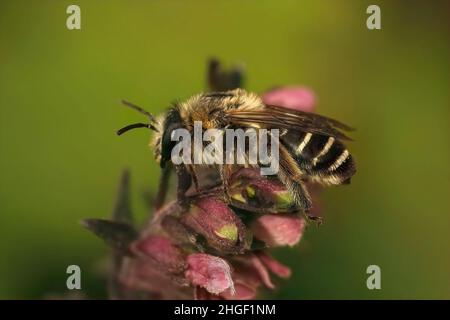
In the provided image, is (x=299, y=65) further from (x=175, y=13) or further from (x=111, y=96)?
(x=111, y=96)

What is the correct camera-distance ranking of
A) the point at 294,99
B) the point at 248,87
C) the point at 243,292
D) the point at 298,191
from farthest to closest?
the point at 248,87, the point at 294,99, the point at 243,292, the point at 298,191

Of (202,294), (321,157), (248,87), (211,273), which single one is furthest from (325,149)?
(248,87)

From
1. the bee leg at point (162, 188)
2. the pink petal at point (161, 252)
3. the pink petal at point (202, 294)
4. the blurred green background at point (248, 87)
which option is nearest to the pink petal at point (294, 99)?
the bee leg at point (162, 188)

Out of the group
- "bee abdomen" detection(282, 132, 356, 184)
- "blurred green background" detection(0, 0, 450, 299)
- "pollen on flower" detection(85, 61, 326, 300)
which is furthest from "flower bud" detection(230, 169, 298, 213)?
"blurred green background" detection(0, 0, 450, 299)

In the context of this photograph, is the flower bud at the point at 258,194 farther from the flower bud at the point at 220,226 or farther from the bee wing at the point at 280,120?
the bee wing at the point at 280,120

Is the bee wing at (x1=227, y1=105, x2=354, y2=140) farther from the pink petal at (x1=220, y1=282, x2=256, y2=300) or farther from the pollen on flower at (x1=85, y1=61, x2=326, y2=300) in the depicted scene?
the pink petal at (x1=220, y1=282, x2=256, y2=300)

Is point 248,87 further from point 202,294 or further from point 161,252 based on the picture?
point 202,294

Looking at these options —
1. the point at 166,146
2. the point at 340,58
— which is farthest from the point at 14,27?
the point at 166,146
